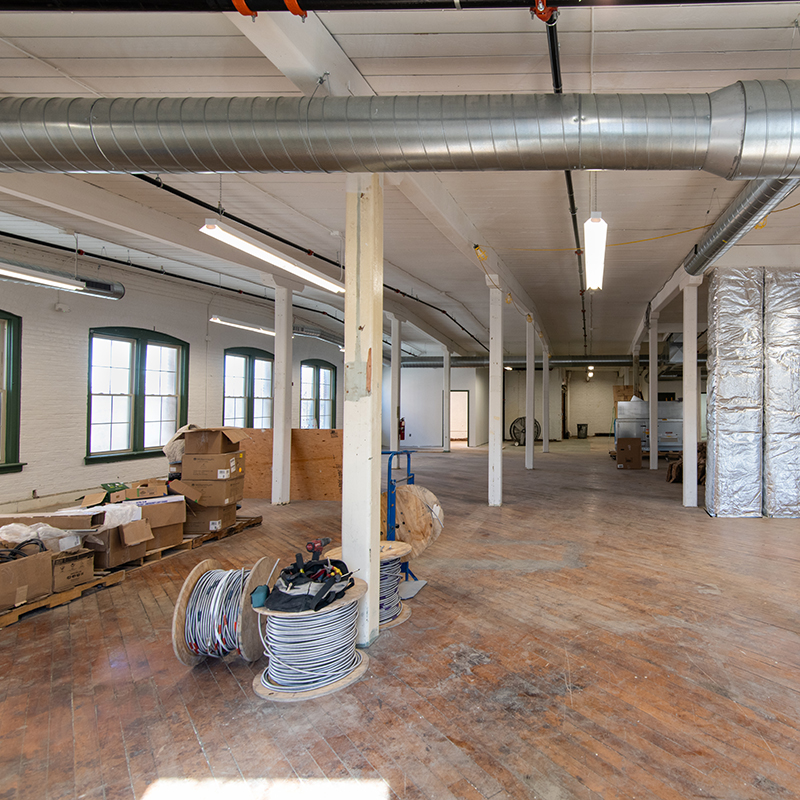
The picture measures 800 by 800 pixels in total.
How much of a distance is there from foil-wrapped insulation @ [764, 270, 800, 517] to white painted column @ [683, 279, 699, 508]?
2.99ft

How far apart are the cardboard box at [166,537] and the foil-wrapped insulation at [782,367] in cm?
746

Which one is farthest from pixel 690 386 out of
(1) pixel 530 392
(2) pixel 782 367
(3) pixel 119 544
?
(3) pixel 119 544

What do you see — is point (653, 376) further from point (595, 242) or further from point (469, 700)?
point (469, 700)

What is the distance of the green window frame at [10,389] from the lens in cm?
702

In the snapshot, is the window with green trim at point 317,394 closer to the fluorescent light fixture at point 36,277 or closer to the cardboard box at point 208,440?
the fluorescent light fixture at point 36,277

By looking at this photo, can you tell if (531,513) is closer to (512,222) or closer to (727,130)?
(512,222)

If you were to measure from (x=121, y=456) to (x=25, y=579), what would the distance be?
532 centimetres

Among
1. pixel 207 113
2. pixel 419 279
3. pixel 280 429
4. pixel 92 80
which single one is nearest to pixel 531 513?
pixel 280 429

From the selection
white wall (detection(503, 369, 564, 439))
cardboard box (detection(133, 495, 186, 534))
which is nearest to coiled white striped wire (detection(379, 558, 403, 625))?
cardboard box (detection(133, 495, 186, 534))

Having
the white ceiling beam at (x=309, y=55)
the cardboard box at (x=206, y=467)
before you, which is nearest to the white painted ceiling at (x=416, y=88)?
the white ceiling beam at (x=309, y=55)

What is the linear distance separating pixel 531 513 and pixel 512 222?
3933 millimetres

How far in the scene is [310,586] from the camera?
9.25 feet

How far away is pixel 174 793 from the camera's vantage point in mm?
2023

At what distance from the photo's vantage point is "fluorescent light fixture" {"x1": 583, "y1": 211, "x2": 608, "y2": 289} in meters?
4.10
